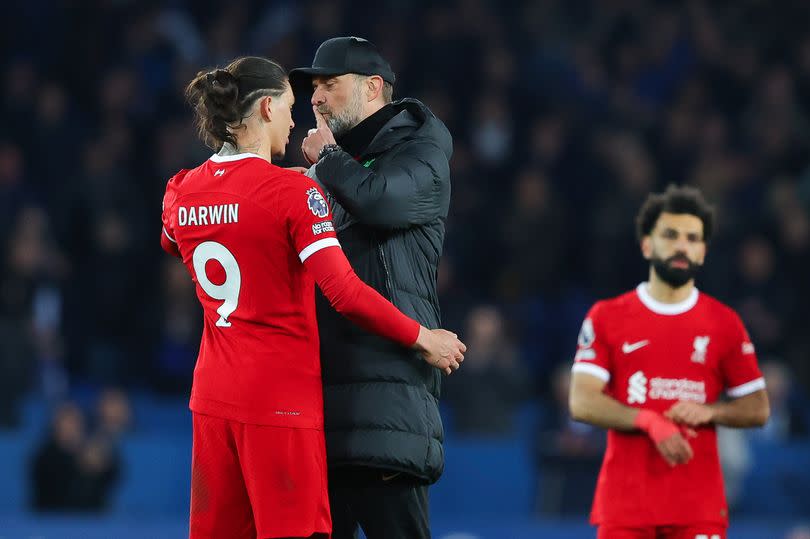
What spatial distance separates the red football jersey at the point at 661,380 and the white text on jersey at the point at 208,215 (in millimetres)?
1897

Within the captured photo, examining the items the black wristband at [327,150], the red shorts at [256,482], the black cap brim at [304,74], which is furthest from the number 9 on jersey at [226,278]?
the black cap brim at [304,74]

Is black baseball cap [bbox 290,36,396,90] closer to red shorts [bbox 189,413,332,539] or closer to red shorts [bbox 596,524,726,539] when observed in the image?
red shorts [bbox 189,413,332,539]

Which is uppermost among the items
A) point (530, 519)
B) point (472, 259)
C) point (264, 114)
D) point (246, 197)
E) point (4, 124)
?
point (4, 124)

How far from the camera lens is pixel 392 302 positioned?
12.7 ft

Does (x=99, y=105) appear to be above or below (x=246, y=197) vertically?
above

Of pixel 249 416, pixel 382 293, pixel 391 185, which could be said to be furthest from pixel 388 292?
pixel 249 416

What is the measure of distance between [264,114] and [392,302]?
2.17 feet

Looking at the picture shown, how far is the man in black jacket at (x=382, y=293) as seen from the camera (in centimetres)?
381

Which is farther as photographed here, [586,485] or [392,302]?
[586,485]

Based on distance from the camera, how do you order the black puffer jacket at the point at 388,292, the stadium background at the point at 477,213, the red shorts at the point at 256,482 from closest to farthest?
the red shorts at the point at 256,482 < the black puffer jacket at the point at 388,292 < the stadium background at the point at 477,213

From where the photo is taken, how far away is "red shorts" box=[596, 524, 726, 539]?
4.76 meters

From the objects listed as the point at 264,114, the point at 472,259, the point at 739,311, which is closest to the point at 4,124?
the point at 472,259

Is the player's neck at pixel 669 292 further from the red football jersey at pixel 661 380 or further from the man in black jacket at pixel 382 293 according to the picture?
the man in black jacket at pixel 382 293

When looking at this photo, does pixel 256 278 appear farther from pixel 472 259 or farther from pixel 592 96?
pixel 592 96
